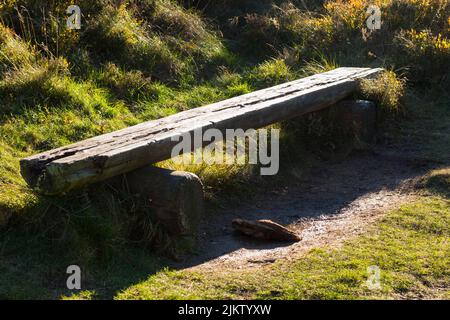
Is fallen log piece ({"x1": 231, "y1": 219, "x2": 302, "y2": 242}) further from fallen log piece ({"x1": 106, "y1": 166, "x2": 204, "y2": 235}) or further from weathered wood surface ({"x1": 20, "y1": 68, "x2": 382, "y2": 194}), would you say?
weathered wood surface ({"x1": 20, "y1": 68, "x2": 382, "y2": 194})

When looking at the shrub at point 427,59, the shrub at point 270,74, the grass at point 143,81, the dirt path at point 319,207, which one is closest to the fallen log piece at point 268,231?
the dirt path at point 319,207

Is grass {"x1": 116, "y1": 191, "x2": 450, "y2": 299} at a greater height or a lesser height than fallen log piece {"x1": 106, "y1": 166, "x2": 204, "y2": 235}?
lesser

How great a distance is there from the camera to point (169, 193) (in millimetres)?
5914

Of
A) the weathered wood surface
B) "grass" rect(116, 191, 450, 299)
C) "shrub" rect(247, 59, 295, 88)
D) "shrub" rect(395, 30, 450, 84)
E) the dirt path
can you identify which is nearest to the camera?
"grass" rect(116, 191, 450, 299)

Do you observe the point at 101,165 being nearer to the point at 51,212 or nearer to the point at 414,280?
the point at 51,212

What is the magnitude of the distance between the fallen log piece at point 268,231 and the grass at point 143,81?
0.71m

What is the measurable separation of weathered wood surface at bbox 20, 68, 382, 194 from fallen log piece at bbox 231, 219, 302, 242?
95 cm

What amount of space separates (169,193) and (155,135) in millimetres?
608

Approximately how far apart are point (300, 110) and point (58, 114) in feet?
8.36

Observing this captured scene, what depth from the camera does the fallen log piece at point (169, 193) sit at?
5918 mm

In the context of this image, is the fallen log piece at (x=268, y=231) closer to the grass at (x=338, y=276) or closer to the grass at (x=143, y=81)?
the grass at (x=338, y=276)

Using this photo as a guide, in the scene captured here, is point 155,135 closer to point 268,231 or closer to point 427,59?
point 268,231

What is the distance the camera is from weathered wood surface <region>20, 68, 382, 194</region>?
5.53 meters

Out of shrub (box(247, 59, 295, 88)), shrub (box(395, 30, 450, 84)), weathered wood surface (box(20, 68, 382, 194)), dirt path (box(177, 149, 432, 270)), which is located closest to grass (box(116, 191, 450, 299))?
dirt path (box(177, 149, 432, 270))
